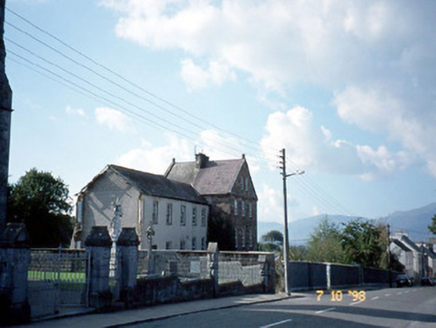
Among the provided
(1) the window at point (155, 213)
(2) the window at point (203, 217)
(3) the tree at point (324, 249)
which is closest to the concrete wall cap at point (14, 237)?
(1) the window at point (155, 213)

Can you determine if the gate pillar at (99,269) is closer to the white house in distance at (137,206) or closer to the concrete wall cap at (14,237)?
the concrete wall cap at (14,237)

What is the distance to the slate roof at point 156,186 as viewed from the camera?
43000 millimetres

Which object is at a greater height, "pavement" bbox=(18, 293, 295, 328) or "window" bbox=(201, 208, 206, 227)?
"window" bbox=(201, 208, 206, 227)

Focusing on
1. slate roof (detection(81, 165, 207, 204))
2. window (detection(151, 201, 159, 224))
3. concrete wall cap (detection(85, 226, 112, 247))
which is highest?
slate roof (detection(81, 165, 207, 204))

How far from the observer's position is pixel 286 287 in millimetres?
27328

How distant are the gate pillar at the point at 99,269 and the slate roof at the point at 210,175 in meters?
36.4

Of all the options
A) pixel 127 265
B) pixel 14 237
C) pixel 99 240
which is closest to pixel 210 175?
pixel 127 265

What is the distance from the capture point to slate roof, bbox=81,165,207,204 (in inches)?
1693

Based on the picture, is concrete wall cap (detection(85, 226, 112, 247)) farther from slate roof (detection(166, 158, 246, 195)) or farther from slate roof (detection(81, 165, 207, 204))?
slate roof (detection(166, 158, 246, 195))

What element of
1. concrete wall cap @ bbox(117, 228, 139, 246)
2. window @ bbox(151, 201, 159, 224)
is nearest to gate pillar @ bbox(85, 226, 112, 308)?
concrete wall cap @ bbox(117, 228, 139, 246)

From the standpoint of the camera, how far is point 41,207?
55.2 m

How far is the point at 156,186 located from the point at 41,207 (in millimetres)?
18152

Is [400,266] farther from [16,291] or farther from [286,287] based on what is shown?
Result: [16,291]

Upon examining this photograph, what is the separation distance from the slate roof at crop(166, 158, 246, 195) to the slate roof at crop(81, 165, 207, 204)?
1.99 metres
